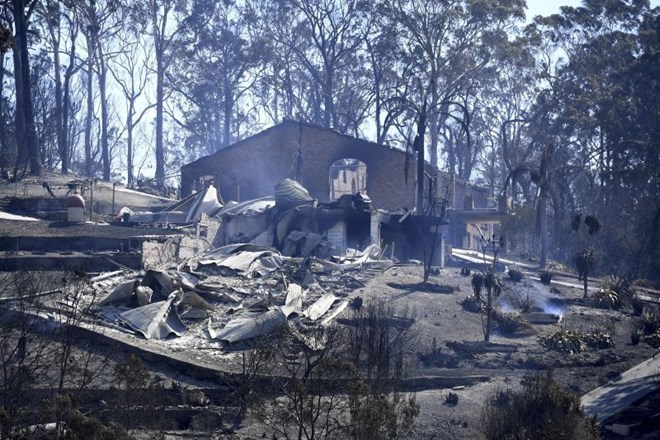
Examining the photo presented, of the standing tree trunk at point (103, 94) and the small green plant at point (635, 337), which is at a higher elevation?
the standing tree trunk at point (103, 94)

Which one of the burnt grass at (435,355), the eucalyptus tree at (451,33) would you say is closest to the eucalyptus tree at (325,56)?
the eucalyptus tree at (451,33)

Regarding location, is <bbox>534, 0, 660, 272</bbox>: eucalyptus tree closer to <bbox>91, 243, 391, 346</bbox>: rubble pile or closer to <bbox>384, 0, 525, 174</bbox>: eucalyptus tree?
<bbox>384, 0, 525, 174</bbox>: eucalyptus tree

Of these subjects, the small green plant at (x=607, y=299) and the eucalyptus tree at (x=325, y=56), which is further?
the eucalyptus tree at (x=325, y=56)

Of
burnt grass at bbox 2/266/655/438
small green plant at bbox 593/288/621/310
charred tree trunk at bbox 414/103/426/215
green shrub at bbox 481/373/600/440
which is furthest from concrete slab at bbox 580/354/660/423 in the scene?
charred tree trunk at bbox 414/103/426/215

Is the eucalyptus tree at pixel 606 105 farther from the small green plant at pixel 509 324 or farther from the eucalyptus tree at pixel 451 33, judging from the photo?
the small green plant at pixel 509 324

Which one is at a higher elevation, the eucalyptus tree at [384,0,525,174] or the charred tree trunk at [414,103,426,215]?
the eucalyptus tree at [384,0,525,174]

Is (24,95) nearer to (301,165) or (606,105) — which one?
(301,165)

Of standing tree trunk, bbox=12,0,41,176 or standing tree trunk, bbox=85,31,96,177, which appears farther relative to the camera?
standing tree trunk, bbox=85,31,96,177

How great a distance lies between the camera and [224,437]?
10.8 metres

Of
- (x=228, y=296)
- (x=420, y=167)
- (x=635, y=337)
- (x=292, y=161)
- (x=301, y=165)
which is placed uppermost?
(x=292, y=161)

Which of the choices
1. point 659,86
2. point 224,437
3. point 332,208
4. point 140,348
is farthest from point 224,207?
point 659,86

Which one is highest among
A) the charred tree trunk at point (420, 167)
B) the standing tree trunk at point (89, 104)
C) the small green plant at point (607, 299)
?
the standing tree trunk at point (89, 104)

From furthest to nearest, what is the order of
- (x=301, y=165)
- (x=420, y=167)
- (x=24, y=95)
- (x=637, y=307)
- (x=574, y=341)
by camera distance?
(x=301, y=165)
(x=24, y=95)
(x=420, y=167)
(x=637, y=307)
(x=574, y=341)

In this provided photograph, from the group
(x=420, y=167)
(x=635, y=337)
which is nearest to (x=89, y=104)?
(x=420, y=167)
